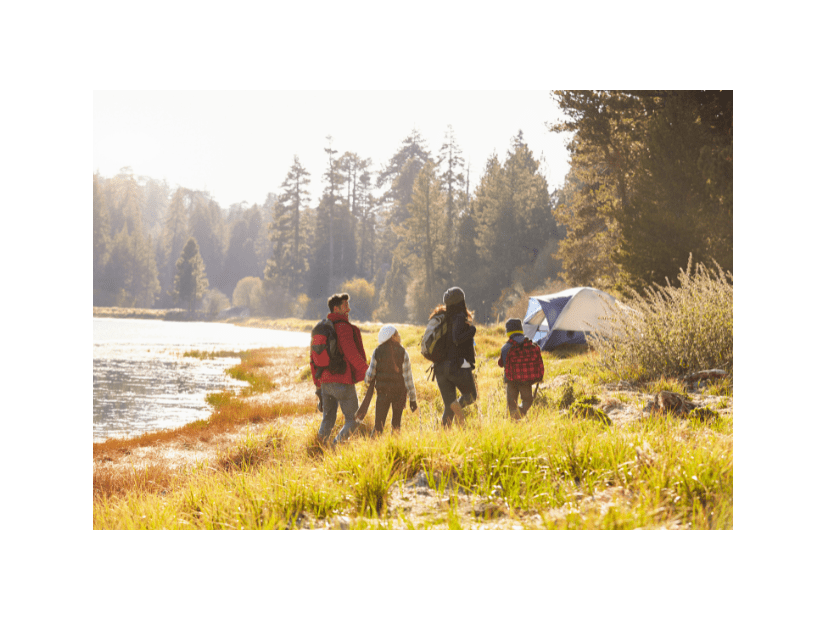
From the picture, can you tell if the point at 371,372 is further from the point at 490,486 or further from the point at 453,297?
the point at 490,486

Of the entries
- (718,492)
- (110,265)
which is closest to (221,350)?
(110,265)

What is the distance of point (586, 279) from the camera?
2095 cm

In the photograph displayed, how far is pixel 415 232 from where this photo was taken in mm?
36281

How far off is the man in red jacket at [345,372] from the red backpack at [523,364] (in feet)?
5.38

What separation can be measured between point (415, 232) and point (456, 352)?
3164 cm

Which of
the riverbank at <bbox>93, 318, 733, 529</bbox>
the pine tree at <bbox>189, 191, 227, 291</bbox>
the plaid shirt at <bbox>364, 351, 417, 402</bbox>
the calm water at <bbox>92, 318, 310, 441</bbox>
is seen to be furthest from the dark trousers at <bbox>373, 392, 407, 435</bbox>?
the pine tree at <bbox>189, 191, 227, 291</bbox>

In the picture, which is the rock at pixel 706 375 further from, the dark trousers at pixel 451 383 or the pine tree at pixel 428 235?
the pine tree at pixel 428 235

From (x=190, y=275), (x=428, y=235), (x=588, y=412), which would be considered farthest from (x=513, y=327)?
(x=190, y=275)

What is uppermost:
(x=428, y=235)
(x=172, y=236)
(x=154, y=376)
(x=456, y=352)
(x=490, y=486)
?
(x=172, y=236)

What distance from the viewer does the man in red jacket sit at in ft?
16.3

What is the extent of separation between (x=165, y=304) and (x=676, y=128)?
4218 centimetres

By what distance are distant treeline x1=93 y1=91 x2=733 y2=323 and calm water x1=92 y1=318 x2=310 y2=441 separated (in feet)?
15.6

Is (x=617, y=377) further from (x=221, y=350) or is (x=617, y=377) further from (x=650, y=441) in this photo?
(x=221, y=350)

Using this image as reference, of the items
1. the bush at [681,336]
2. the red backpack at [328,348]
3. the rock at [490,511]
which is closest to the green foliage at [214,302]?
the bush at [681,336]
